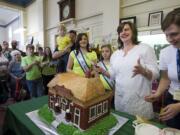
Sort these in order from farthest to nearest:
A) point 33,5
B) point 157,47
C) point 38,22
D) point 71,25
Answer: point 33,5, point 38,22, point 71,25, point 157,47

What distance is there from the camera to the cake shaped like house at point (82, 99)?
0.96 meters

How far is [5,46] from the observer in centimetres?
404

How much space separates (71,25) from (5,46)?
1701mm

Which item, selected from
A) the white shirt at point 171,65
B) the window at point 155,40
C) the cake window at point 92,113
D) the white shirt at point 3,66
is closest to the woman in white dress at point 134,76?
the white shirt at point 171,65

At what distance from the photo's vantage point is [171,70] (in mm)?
1158

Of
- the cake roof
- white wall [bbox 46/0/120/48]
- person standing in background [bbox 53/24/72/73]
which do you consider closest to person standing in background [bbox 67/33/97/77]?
person standing in background [bbox 53/24/72/73]

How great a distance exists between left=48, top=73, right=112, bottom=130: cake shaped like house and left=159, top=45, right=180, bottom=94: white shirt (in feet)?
1.40

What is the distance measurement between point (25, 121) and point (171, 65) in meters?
1.00

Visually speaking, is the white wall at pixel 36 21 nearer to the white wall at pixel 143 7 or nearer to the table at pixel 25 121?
the white wall at pixel 143 7

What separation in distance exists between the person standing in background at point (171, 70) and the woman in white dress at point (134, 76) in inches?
3.9

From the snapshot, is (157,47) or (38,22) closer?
(157,47)

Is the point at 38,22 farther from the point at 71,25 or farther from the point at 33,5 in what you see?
the point at 71,25

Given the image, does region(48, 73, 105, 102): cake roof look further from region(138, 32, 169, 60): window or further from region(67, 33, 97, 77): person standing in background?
region(138, 32, 169, 60): window

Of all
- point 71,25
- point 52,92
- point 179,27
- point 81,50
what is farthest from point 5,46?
point 179,27
